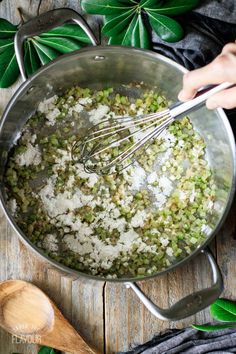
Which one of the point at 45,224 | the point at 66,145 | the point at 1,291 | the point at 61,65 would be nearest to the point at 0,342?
the point at 1,291

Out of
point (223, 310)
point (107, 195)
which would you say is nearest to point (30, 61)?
point (107, 195)

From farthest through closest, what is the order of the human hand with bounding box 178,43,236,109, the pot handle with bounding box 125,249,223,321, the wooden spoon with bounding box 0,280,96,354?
the wooden spoon with bounding box 0,280,96,354
the pot handle with bounding box 125,249,223,321
the human hand with bounding box 178,43,236,109

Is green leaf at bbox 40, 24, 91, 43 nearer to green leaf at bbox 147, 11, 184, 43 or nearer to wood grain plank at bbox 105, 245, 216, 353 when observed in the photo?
green leaf at bbox 147, 11, 184, 43

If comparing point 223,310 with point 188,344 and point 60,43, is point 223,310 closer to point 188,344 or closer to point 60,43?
point 188,344

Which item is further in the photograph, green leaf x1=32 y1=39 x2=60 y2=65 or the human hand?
green leaf x1=32 y1=39 x2=60 y2=65

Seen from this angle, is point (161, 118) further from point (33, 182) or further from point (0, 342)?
point (0, 342)

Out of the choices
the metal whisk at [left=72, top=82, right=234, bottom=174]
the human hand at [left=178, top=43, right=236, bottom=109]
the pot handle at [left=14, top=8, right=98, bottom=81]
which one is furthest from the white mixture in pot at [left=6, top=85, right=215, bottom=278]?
the human hand at [left=178, top=43, right=236, bottom=109]

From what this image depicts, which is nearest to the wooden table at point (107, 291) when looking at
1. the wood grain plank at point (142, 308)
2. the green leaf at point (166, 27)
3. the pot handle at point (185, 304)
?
the wood grain plank at point (142, 308)

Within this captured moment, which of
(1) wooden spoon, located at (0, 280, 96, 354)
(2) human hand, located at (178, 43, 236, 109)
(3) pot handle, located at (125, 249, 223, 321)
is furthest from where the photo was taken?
(1) wooden spoon, located at (0, 280, 96, 354)
